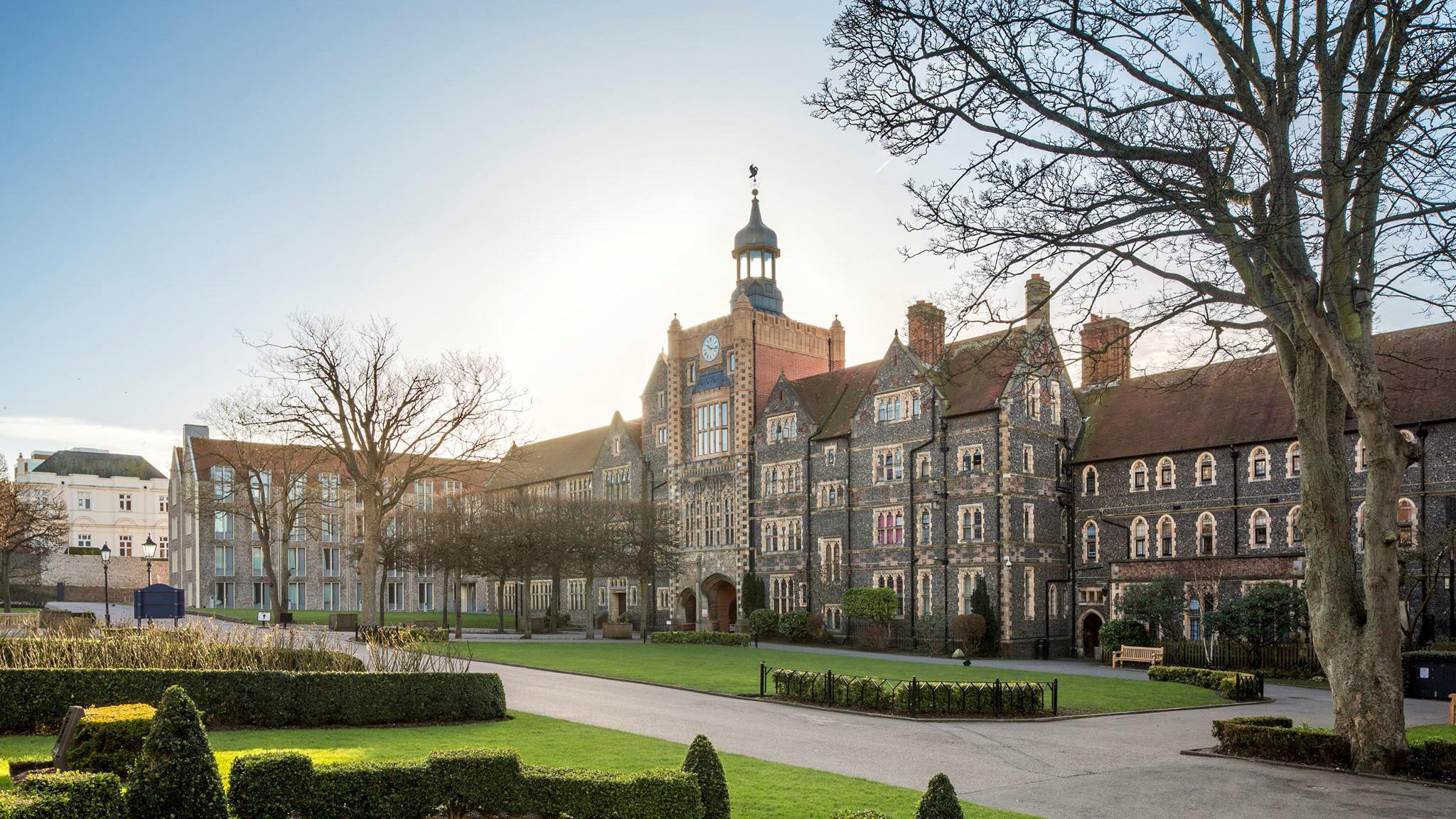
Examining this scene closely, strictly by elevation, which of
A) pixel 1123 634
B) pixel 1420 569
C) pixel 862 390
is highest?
pixel 862 390

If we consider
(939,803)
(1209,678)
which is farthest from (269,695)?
(1209,678)

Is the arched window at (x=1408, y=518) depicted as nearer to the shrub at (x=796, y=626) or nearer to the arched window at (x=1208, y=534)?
the arched window at (x=1208, y=534)

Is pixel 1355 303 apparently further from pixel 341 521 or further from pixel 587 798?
pixel 341 521

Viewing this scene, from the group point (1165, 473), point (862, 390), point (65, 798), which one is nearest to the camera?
point (65, 798)

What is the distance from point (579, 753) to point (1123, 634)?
31174mm

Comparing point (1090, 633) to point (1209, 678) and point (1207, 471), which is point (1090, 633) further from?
point (1209, 678)

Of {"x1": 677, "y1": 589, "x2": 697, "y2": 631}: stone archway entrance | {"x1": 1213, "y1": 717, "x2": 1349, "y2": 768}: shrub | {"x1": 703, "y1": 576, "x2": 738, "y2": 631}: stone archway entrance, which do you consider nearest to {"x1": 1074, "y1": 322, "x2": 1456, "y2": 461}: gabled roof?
{"x1": 1213, "y1": 717, "x2": 1349, "y2": 768}: shrub

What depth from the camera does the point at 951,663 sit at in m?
40.3

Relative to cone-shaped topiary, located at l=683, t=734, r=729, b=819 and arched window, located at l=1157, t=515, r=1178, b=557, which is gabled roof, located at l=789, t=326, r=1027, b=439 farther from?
cone-shaped topiary, located at l=683, t=734, r=729, b=819

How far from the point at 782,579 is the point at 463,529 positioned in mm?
16486

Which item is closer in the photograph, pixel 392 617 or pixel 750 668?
pixel 750 668

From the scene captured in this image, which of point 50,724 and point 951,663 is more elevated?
point 50,724

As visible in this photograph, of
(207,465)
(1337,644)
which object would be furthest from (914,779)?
(207,465)

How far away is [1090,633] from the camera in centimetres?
4844
